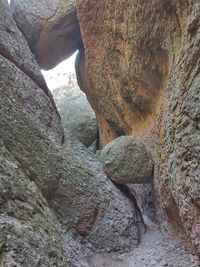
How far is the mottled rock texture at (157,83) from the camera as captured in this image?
2580 mm

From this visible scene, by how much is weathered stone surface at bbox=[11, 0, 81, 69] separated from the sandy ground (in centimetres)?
337

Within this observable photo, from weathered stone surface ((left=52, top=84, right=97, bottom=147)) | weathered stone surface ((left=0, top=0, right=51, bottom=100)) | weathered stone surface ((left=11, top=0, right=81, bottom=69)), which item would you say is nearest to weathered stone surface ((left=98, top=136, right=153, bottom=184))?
weathered stone surface ((left=0, top=0, right=51, bottom=100))

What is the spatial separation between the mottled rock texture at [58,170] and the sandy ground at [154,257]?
0.13 m

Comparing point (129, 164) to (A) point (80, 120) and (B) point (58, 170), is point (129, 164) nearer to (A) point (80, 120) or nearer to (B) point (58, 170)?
(B) point (58, 170)

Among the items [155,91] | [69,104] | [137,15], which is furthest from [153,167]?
[69,104]

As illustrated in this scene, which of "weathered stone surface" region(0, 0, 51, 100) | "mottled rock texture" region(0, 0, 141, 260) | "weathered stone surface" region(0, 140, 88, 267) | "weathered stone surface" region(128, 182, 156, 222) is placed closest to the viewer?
"weathered stone surface" region(0, 140, 88, 267)

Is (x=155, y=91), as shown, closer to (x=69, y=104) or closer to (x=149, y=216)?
(x=149, y=216)

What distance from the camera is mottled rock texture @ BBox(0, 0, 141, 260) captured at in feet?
10.2

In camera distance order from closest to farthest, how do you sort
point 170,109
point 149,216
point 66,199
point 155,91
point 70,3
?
1. point 170,109
2. point 66,199
3. point 155,91
4. point 149,216
5. point 70,3

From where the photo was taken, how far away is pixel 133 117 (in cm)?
446

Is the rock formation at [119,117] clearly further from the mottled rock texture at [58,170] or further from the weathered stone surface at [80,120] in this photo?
the weathered stone surface at [80,120]

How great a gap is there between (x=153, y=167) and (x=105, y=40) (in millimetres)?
1636

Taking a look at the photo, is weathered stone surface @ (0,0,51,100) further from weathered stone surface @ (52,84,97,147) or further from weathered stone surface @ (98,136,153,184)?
weathered stone surface @ (52,84,97,147)

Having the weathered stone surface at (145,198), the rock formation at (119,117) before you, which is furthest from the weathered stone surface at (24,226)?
the weathered stone surface at (145,198)
